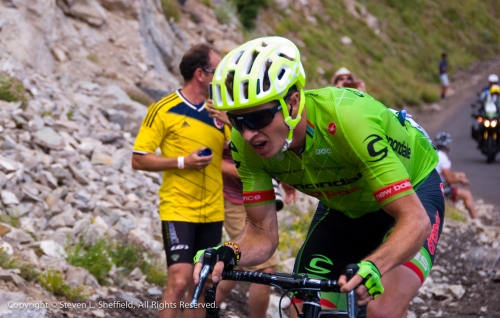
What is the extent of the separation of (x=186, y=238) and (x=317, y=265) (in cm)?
216

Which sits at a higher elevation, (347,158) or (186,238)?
(347,158)

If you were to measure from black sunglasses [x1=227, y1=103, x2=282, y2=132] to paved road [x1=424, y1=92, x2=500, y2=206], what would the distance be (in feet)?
41.2

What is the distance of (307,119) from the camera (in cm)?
376

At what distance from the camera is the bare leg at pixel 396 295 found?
3.68 meters

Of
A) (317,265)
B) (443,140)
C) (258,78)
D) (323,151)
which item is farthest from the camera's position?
(443,140)

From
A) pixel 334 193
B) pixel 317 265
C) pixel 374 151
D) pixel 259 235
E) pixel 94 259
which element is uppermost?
pixel 374 151

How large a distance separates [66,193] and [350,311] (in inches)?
248

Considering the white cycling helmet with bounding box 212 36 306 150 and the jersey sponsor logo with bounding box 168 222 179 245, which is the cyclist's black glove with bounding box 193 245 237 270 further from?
the jersey sponsor logo with bounding box 168 222 179 245

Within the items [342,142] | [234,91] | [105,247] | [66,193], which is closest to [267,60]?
[234,91]

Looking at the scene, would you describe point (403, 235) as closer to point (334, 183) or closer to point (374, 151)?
point (374, 151)

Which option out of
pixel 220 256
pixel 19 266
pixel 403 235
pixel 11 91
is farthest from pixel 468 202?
pixel 220 256

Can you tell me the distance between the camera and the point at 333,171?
3.88 meters

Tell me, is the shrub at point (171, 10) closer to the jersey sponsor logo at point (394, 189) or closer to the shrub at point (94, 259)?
the shrub at point (94, 259)

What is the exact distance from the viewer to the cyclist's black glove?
10.8ft
